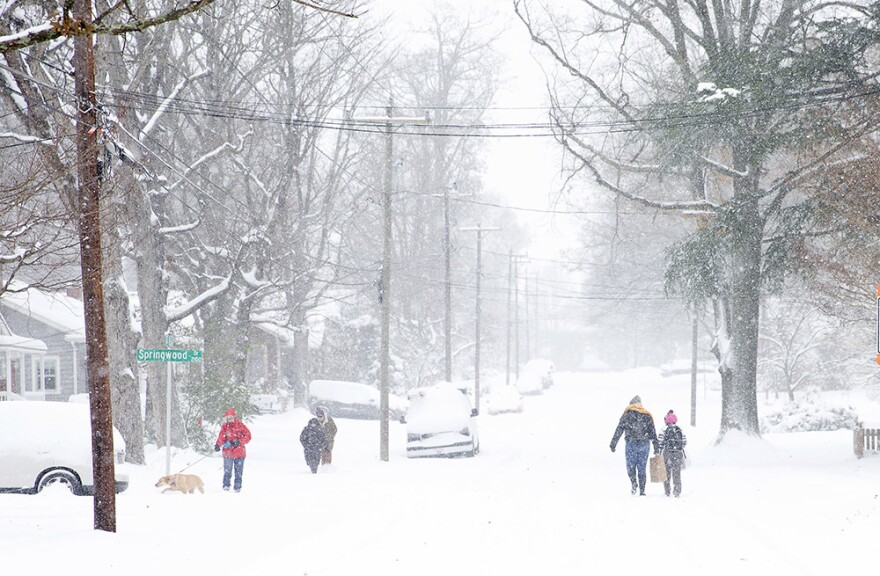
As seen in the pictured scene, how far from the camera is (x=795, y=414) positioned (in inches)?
1393

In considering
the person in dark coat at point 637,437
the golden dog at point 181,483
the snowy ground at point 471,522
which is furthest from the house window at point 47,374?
the person in dark coat at point 637,437

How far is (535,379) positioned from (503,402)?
17.2 meters

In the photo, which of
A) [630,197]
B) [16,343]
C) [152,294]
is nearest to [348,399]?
[16,343]

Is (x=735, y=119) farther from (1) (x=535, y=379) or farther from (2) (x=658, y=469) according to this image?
(1) (x=535, y=379)

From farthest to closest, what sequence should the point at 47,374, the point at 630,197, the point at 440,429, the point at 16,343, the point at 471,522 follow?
the point at 47,374, the point at 16,343, the point at 440,429, the point at 630,197, the point at 471,522

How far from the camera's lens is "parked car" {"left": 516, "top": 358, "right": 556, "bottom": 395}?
65.6 m

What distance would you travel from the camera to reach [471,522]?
12.6m

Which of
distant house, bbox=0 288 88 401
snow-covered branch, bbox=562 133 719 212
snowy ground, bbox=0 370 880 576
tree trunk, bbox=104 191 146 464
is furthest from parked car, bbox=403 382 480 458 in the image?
distant house, bbox=0 288 88 401

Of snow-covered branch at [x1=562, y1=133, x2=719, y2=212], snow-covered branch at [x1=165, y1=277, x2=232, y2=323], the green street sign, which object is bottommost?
the green street sign

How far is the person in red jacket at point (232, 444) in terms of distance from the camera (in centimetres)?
1758

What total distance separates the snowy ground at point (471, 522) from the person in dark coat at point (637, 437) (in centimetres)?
54

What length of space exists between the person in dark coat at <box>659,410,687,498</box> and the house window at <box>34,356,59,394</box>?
2885 centimetres

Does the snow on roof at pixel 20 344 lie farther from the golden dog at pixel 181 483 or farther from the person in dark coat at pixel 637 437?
the person in dark coat at pixel 637 437

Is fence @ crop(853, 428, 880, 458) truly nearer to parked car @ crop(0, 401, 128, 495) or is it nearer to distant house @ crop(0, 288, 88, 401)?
parked car @ crop(0, 401, 128, 495)
